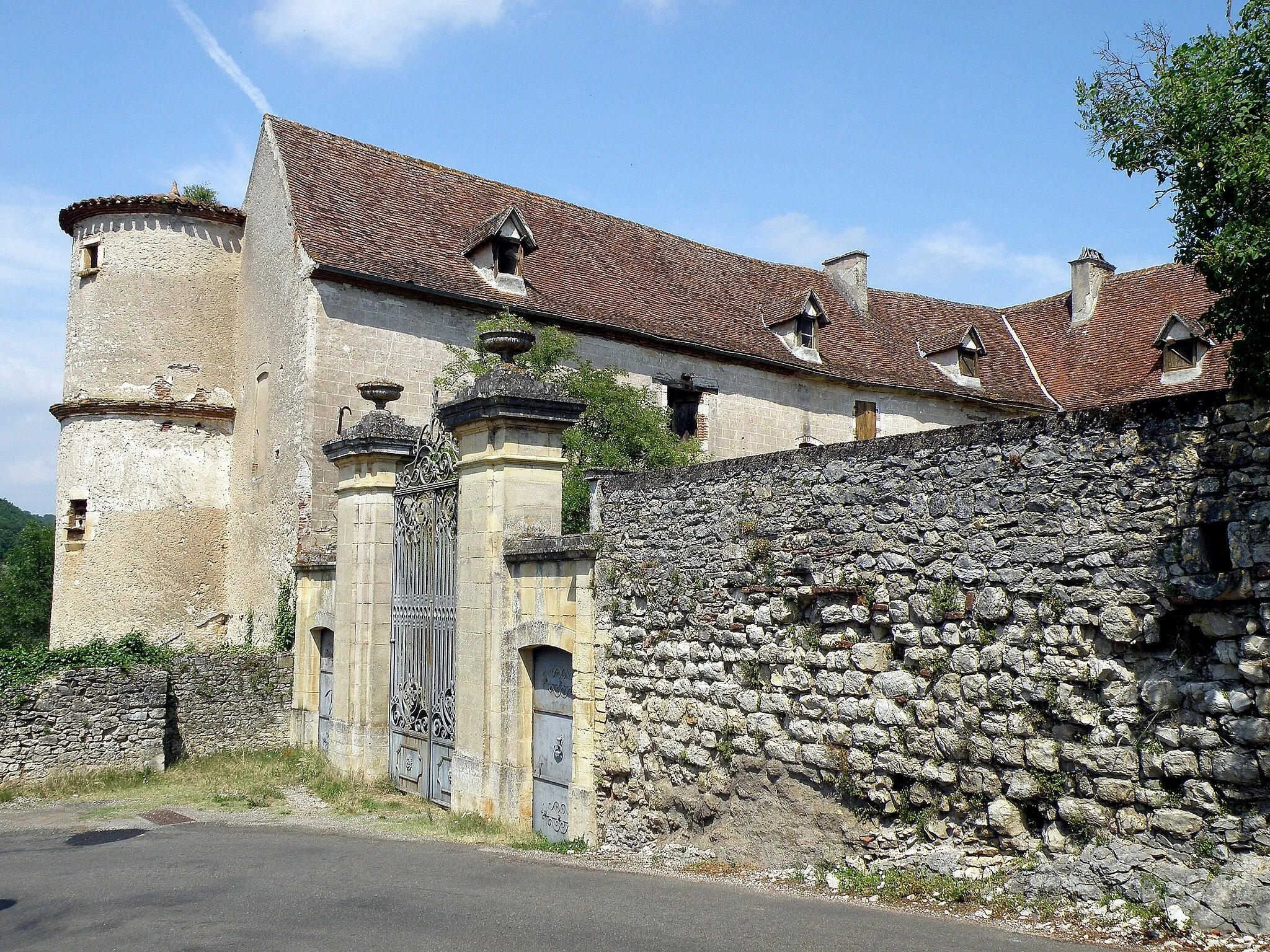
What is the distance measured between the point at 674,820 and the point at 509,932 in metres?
2.50

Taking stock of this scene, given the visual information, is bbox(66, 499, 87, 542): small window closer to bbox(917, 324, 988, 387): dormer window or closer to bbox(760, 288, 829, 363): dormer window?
bbox(760, 288, 829, 363): dormer window

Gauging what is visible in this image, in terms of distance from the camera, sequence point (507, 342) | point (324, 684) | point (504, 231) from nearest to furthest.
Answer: point (507, 342)
point (324, 684)
point (504, 231)

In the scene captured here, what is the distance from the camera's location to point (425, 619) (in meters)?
11.3

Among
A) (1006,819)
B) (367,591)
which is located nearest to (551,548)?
(367,591)

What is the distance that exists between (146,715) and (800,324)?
1532cm

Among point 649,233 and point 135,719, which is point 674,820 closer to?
point 135,719

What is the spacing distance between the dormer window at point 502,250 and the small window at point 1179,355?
13045 mm

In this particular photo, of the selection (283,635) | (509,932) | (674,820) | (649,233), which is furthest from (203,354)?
(509,932)

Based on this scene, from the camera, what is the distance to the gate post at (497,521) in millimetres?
9562

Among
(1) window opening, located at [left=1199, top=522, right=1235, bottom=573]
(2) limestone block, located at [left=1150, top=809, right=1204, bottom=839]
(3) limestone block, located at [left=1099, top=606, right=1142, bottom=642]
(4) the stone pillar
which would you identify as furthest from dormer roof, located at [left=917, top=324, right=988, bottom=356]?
(2) limestone block, located at [left=1150, top=809, right=1204, bottom=839]

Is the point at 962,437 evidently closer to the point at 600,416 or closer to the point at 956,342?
the point at 600,416

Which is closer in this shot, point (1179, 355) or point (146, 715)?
point (146, 715)

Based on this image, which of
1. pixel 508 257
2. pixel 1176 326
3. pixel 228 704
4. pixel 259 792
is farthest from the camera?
pixel 1176 326

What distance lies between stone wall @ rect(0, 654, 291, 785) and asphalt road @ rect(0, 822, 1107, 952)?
456 centimetres
